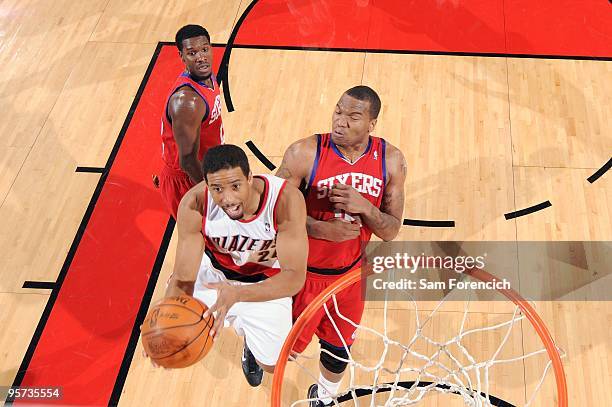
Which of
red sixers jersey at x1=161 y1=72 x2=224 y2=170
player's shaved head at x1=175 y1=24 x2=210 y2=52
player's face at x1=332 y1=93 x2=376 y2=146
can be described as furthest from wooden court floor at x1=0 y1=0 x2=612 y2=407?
player's face at x1=332 y1=93 x2=376 y2=146

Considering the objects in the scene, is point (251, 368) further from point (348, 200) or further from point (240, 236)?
point (348, 200)

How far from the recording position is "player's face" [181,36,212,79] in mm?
4656

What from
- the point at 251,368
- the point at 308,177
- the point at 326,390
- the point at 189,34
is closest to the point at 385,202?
the point at 308,177

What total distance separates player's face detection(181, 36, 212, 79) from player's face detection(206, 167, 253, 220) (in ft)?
4.25

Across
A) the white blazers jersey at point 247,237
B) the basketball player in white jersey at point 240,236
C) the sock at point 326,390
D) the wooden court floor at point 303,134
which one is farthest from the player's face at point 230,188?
the wooden court floor at point 303,134

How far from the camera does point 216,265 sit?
158 inches

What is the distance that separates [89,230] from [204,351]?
2.07m

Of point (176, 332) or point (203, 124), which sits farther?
point (203, 124)

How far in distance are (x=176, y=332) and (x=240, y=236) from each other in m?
0.53

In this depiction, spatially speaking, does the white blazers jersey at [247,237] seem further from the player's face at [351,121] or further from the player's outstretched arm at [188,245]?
the player's face at [351,121]

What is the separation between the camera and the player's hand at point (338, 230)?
3953 millimetres

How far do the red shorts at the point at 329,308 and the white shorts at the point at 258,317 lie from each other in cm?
14

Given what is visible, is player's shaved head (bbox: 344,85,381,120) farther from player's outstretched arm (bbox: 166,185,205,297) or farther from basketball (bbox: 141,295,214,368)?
basketball (bbox: 141,295,214,368)

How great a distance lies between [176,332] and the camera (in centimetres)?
351
